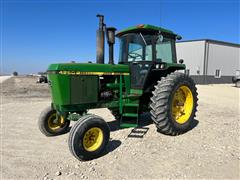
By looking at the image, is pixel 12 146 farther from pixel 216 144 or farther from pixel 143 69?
pixel 216 144

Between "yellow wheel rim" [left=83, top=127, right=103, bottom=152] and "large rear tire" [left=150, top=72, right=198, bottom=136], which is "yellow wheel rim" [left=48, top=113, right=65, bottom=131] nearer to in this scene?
"yellow wheel rim" [left=83, top=127, right=103, bottom=152]

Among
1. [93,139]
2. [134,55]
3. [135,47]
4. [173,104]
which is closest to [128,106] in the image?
[173,104]

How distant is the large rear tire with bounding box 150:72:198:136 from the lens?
5.23m

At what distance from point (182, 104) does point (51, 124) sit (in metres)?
3.25

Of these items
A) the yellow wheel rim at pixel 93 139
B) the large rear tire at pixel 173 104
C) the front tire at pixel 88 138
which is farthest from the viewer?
the large rear tire at pixel 173 104

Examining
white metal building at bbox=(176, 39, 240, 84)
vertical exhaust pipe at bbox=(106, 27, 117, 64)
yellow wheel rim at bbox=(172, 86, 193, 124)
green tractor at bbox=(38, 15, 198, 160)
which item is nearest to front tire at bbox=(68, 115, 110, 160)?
green tractor at bbox=(38, 15, 198, 160)

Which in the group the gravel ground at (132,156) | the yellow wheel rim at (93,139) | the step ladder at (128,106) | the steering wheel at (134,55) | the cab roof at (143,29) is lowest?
the gravel ground at (132,156)

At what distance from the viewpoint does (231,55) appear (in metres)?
29.9

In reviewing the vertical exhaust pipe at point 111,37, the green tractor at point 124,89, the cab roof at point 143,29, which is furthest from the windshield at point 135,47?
the vertical exhaust pipe at point 111,37

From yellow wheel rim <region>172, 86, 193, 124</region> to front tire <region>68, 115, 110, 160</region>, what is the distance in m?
2.14

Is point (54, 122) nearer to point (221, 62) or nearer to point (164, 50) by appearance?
point (164, 50)

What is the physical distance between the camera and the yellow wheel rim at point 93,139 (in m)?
4.27

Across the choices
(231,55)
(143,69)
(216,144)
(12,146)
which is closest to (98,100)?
(143,69)

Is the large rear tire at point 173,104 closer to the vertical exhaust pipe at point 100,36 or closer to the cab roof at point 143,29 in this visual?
the cab roof at point 143,29
